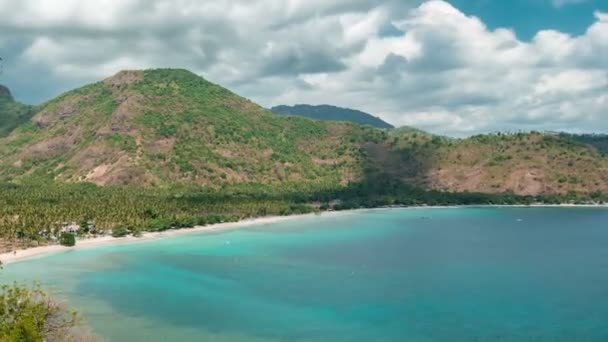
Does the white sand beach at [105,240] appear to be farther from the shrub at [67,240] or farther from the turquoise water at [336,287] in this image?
the turquoise water at [336,287]

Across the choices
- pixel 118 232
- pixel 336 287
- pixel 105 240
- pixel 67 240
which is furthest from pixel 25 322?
pixel 118 232

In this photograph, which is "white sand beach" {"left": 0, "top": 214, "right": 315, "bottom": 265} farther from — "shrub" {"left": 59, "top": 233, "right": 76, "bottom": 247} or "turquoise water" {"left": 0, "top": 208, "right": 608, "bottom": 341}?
"turquoise water" {"left": 0, "top": 208, "right": 608, "bottom": 341}

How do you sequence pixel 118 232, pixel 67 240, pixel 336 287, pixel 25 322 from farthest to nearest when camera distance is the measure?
pixel 118 232
pixel 67 240
pixel 336 287
pixel 25 322

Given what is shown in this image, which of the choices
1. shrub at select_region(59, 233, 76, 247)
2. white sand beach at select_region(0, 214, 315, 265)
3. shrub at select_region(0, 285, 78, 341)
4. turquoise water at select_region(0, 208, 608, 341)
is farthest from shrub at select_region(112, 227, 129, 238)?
shrub at select_region(0, 285, 78, 341)

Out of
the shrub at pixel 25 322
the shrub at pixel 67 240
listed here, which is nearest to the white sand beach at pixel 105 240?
the shrub at pixel 67 240

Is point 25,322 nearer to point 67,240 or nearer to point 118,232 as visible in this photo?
point 67,240

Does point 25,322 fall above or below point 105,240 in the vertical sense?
above

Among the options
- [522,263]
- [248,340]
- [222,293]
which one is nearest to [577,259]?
[522,263]

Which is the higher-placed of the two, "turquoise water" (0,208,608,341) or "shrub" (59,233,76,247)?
"shrub" (59,233,76,247)

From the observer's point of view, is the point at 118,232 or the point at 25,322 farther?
the point at 118,232
